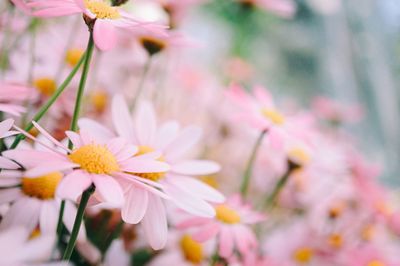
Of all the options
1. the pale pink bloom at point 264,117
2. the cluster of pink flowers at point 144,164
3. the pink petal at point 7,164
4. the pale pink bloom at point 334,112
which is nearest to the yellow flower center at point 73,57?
the cluster of pink flowers at point 144,164

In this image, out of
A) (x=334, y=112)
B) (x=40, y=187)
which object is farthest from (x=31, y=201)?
(x=334, y=112)

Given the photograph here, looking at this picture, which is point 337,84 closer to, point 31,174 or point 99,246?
point 99,246

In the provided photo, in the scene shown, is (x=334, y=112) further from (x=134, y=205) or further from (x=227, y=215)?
(x=134, y=205)

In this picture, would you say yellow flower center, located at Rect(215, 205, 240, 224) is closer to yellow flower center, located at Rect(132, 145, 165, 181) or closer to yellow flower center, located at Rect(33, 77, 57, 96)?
yellow flower center, located at Rect(132, 145, 165, 181)

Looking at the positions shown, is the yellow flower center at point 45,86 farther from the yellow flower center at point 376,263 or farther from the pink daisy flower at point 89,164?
the yellow flower center at point 376,263

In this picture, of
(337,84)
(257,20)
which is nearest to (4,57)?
(337,84)

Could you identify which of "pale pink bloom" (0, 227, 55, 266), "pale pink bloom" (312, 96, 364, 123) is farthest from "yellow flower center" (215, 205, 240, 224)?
"pale pink bloom" (312, 96, 364, 123)
